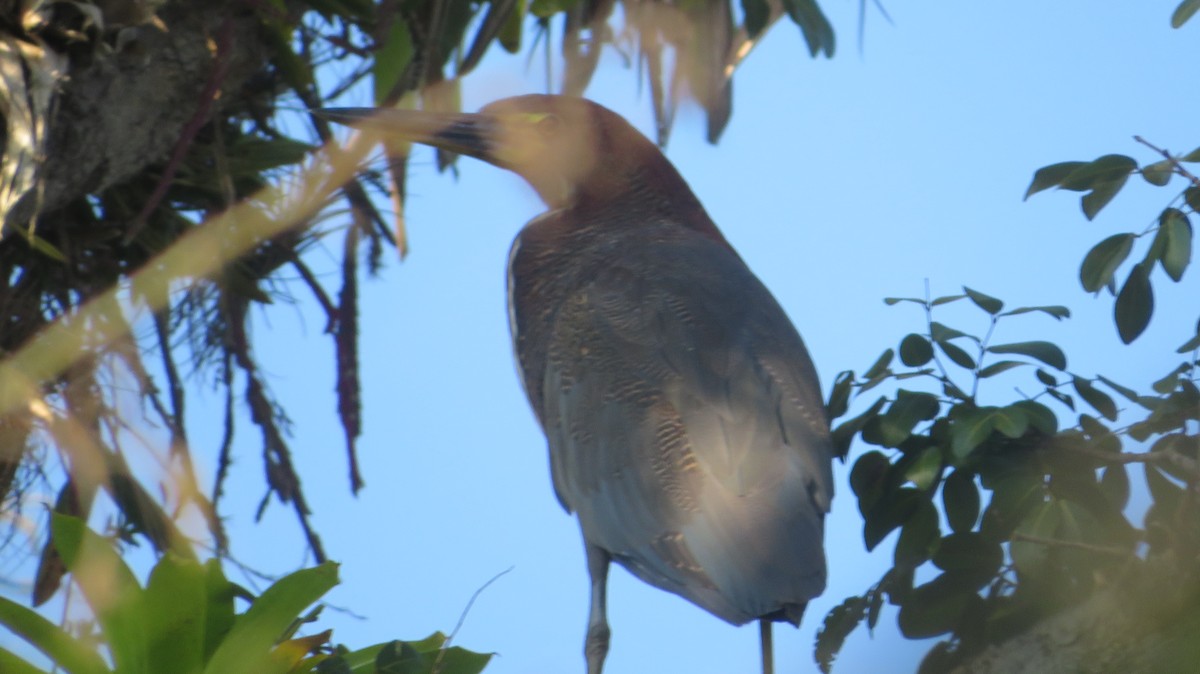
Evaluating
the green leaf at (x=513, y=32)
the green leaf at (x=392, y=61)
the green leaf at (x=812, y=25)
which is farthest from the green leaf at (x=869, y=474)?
the green leaf at (x=513, y=32)

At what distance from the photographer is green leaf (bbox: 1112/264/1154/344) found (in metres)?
2.64

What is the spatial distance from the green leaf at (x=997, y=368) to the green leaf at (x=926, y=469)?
0.17 metres

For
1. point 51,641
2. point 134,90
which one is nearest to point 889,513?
point 51,641

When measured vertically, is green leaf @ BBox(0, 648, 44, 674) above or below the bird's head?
below

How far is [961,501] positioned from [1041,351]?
0.30 metres

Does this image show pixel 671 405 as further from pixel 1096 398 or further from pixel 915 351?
pixel 1096 398

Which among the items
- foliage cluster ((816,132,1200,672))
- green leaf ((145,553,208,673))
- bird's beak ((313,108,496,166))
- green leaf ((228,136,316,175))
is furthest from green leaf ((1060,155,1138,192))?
green leaf ((228,136,316,175))

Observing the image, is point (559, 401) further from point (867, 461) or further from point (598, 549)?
point (867, 461)

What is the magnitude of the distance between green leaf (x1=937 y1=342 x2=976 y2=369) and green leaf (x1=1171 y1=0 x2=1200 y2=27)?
648mm

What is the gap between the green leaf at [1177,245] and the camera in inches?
97.3

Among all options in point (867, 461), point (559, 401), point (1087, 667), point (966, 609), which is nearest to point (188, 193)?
point (559, 401)

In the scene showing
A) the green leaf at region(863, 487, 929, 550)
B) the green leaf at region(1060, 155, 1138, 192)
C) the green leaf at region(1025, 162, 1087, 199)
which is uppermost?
the green leaf at region(1025, 162, 1087, 199)

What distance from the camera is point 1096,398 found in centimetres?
270

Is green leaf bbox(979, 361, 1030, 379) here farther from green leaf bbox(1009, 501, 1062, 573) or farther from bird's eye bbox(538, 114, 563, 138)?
bird's eye bbox(538, 114, 563, 138)
